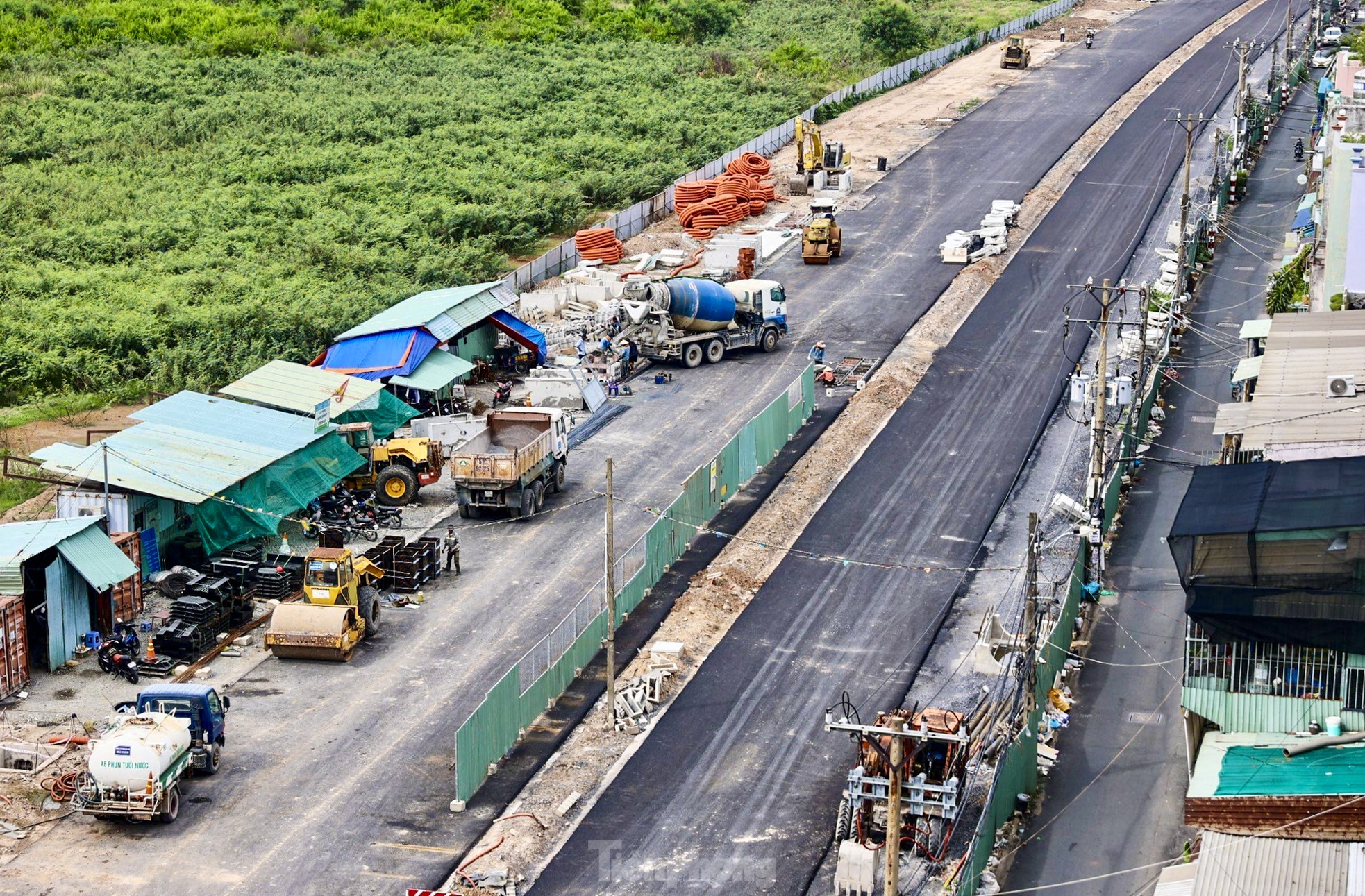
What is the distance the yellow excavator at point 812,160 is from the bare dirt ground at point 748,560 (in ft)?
5.67

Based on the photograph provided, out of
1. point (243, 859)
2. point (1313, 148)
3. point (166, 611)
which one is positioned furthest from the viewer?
point (1313, 148)

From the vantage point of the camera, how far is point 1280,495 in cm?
3559

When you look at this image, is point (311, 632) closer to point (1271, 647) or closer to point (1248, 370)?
point (1271, 647)

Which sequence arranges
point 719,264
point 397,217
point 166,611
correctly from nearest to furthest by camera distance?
point 166,611
point 719,264
point 397,217

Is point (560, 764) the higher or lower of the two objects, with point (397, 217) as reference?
lower

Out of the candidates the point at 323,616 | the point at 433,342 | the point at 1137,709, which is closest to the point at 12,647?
the point at 323,616

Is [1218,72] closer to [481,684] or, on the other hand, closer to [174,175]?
[174,175]

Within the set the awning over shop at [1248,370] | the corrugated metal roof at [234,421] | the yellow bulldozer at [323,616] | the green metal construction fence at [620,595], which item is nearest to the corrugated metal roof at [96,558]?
the yellow bulldozer at [323,616]

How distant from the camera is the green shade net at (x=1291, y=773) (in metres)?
31.0

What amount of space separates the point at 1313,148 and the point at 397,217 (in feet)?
152

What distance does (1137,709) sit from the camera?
132 ft

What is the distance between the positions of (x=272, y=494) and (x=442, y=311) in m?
14.3

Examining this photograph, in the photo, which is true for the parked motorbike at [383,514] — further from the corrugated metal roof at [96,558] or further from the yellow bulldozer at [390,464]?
the corrugated metal roof at [96,558]

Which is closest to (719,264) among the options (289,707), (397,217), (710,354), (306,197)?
(710,354)
